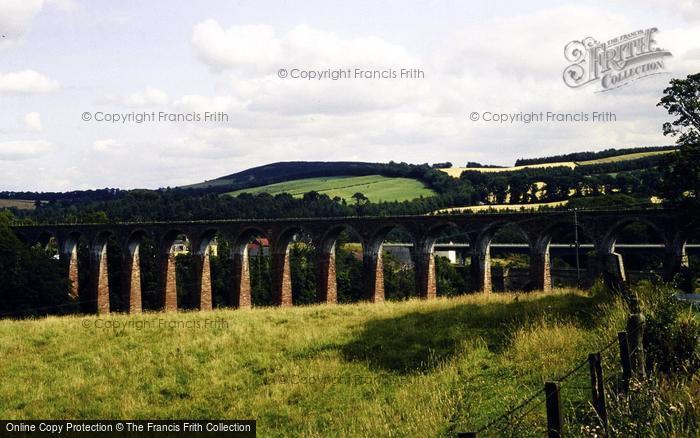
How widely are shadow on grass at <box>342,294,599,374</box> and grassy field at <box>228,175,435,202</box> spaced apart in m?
92.7

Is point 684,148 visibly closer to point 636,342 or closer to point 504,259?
point 636,342

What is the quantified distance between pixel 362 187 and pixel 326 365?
11543 centimetres

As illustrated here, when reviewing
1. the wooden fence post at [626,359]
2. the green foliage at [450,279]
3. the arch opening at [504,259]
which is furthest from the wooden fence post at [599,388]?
the green foliage at [450,279]

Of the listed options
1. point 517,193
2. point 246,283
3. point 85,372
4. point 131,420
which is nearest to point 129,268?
point 246,283

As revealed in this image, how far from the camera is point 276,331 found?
2284cm

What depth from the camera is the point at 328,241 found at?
48.7 m

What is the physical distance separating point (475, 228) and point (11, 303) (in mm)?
36553

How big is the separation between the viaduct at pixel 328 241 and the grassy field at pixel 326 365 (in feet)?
47.2

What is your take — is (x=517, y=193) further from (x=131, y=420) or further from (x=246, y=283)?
(x=131, y=420)

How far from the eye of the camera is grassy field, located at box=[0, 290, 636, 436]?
13.7m

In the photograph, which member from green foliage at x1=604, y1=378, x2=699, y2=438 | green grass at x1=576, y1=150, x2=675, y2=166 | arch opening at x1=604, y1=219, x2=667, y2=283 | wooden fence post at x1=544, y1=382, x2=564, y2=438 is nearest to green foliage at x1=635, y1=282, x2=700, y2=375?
green foliage at x1=604, y1=378, x2=699, y2=438

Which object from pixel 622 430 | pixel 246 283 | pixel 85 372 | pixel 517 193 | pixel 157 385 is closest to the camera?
pixel 622 430

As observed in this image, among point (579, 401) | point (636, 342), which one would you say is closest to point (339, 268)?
point (579, 401)

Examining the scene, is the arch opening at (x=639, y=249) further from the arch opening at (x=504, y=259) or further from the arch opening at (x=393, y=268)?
the arch opening at (x=393, y=268)
